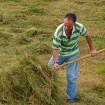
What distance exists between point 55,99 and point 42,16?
8.37 m

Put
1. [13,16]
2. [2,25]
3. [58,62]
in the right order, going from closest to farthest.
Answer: [58,62] < [2,25] < [13,16]

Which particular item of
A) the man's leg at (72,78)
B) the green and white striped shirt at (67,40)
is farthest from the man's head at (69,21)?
the man's leg at (72,78)

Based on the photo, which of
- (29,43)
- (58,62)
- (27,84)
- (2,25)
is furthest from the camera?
(2,25)

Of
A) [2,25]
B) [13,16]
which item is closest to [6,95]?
[2,25]

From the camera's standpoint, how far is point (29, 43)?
9703 millimetres

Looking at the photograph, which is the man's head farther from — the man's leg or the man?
the man's leg

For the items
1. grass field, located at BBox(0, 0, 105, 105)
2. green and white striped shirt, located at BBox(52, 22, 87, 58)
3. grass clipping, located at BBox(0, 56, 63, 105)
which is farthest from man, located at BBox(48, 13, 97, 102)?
grass clipping, located at BBox(0, 56, 63, 105)

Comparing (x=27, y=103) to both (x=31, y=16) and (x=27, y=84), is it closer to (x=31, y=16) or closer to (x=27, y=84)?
(x=27, y=84)

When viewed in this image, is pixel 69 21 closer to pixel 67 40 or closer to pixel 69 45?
pixel 67 40

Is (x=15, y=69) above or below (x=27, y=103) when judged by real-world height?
above

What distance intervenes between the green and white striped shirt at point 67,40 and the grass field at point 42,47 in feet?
1.04

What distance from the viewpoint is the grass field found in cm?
572

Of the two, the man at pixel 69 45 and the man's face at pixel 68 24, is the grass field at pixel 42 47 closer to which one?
the man at pixel 69 45

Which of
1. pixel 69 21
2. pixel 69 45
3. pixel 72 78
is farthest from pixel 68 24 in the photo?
pixel 72 78
